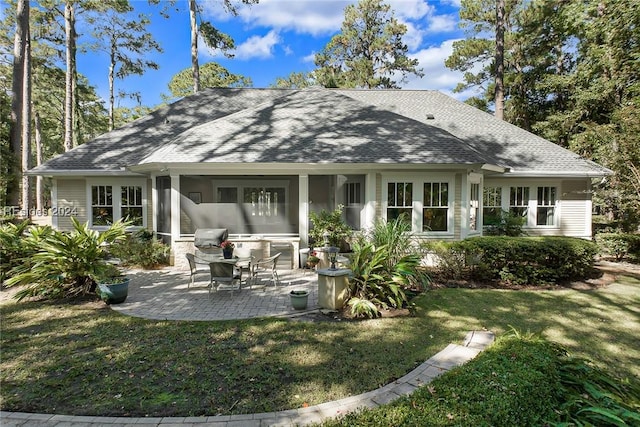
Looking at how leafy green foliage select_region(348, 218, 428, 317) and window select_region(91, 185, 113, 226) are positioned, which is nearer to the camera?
leafy green foliage select_region(348, 218, 428, 317)

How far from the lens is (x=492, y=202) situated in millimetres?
12812

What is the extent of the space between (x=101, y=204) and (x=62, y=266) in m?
6.83

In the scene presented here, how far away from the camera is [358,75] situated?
94.2 ft

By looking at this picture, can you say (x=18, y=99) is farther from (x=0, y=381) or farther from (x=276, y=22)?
(x=0, y=381)

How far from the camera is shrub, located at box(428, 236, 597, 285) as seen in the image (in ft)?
26.5

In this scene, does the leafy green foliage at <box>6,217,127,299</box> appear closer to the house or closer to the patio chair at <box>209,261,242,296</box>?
the patio chair at <box>209,261,242,296</box>

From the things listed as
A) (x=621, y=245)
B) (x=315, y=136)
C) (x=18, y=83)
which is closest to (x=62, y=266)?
(x=315, y=136)

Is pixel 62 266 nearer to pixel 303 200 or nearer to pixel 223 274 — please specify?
pixel 223 274

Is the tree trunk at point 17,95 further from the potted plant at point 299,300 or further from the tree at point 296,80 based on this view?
the tree at point 296,80

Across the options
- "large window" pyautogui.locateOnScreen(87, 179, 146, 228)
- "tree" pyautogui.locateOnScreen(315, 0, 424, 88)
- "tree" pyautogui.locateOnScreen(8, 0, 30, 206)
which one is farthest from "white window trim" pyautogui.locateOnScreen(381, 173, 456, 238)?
"tree" pyautogui.locateOnScreen(315, 0, 424, 88)

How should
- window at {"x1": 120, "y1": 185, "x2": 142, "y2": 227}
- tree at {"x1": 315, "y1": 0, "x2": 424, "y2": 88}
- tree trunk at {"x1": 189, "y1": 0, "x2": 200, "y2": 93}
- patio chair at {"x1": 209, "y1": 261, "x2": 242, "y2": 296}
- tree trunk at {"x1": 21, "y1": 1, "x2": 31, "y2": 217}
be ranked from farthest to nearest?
tree at {"x1": 315, "y1": 0, "x2": 424, "y2": 88} → tree trunk at {"x1": 189, "y1": 0, "x2": 200, "y2": 93} → tree trunk at {"x1": 21, "y1": 1, "x2": 31, "y2": 217} → window at {"x1": 120, "y1": 185, "x2": 142, "y2": 227} → patio chair at {"x1": 209, "y1": 261, "x2": 242, "y2": 296}

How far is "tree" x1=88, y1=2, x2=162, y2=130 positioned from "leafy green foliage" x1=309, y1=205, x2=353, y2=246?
881 inches

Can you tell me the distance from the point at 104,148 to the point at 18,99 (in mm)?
5149

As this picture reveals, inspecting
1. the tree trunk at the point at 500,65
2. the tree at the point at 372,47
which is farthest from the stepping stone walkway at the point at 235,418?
the tree at the point at 372,47
